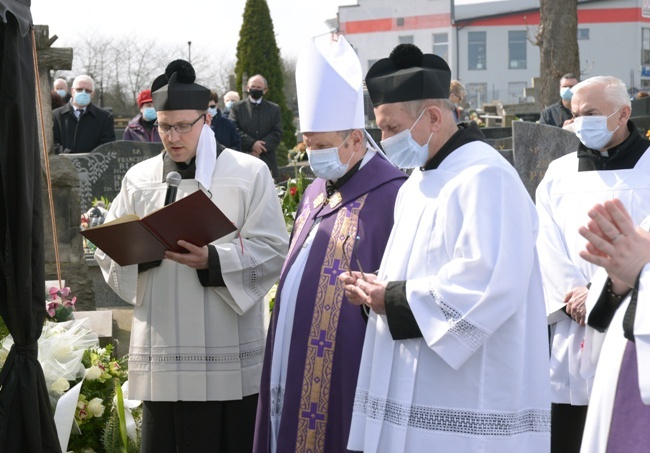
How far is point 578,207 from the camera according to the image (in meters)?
4.96

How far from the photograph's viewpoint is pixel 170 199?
15.6 feet

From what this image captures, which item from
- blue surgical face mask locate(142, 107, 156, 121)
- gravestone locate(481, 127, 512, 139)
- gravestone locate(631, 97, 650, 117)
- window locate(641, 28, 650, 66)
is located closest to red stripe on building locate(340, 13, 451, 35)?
window locate(641, 28, 650, 66)

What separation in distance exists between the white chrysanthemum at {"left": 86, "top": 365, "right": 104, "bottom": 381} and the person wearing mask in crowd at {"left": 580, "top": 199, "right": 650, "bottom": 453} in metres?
2.88

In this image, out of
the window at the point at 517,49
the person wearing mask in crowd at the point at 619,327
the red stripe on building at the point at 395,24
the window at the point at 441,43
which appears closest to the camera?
the person wearing mask in crowd at the point at 619,327

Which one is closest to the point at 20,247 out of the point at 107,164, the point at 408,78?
the point at 408,78

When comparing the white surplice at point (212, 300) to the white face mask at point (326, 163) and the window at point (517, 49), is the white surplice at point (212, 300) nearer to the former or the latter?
the white face mask at point (326, 163)

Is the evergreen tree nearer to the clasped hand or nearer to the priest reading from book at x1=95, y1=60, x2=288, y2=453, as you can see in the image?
the priest reading from book at x1=95, y1=60, x2=288, y2=453

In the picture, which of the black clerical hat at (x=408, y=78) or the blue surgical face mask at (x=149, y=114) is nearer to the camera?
the black clerical hat at (x=408, y=78)

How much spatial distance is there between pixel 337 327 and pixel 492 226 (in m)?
1.05

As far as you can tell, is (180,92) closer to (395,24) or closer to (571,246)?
(571,246)

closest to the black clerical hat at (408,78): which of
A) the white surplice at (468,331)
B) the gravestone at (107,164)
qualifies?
the white surplice at (468,331)

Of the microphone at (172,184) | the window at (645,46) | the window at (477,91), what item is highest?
the window at (645,46)

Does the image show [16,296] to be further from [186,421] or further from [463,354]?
[463,354]

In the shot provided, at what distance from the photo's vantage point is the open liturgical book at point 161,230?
4.21 metres
